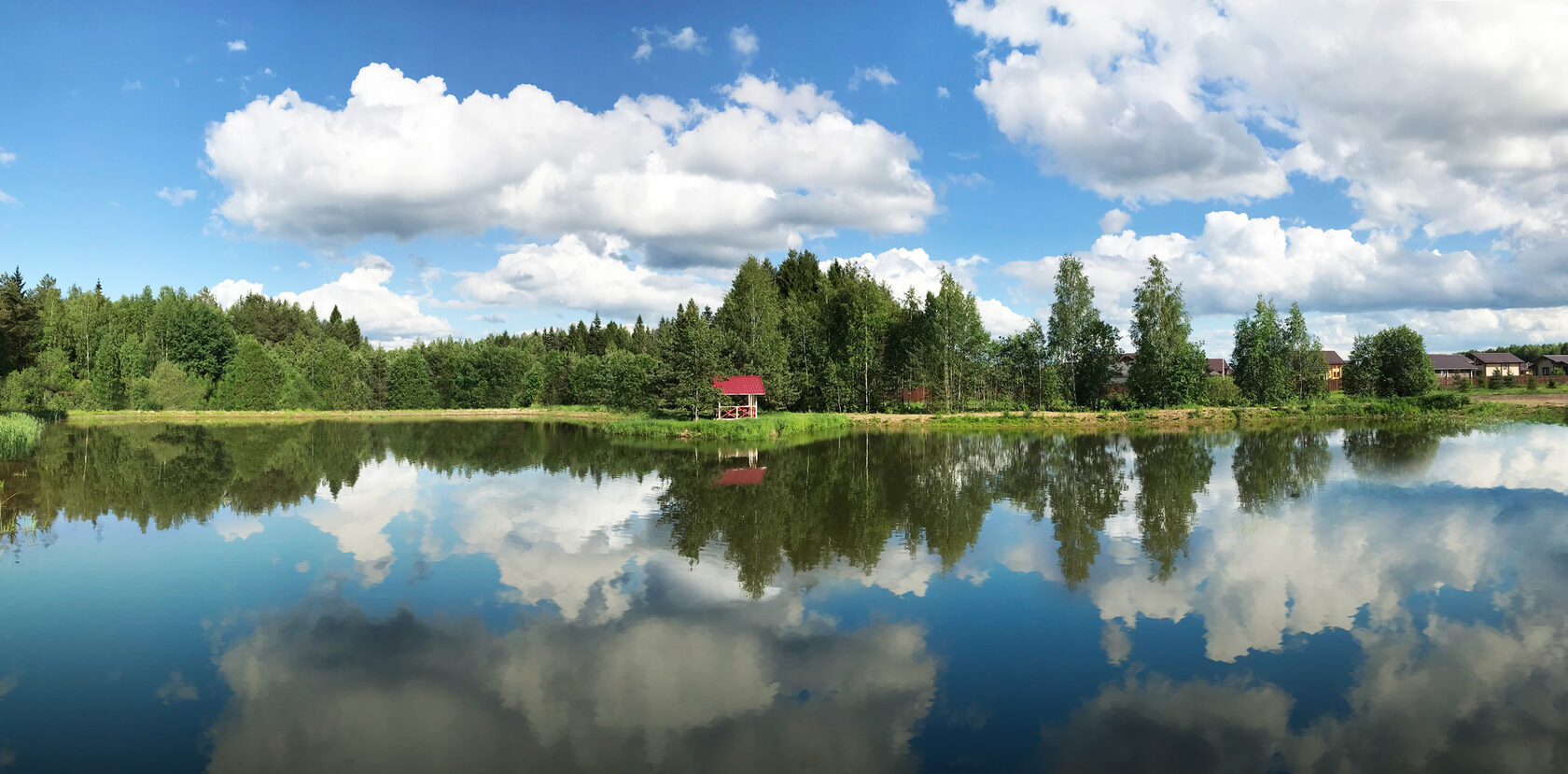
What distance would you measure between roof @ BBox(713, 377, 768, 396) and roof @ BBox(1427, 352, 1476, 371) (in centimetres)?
8389

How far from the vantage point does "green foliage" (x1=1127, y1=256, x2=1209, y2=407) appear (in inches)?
Answer: 2044

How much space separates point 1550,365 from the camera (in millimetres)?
82562

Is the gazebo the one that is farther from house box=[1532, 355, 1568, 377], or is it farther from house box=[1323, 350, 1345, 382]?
house box=[1532, 355, 1568, 377]

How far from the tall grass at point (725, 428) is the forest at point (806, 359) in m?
2.37

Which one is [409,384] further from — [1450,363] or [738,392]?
[1450,363]

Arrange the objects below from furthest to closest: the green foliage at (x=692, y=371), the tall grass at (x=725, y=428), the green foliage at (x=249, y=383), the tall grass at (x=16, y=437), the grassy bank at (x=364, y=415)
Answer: the green foliage at (x=249, y=383)
the grassy bank at (x=364, y=415)
the green foliage at (x=692, y=371)
the tall grass at (x=725, y=428)
the tall grass at (x=16, y=437)

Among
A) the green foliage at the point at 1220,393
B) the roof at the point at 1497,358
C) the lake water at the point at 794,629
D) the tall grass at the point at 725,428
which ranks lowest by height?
the lake water at the point at 794,629

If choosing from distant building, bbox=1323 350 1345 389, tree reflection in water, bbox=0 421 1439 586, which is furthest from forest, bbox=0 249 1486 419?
distant building, bbox=1323 350 1345 389

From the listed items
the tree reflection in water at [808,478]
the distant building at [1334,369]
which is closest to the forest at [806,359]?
the tree reflection in water at [808,478]

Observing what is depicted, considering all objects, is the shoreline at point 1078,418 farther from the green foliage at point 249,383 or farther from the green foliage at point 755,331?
the green foliage at point 249,383

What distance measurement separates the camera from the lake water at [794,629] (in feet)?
22.8

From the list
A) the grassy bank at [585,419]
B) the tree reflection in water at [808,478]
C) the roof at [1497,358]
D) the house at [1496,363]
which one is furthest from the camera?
the roof at [1497,358]

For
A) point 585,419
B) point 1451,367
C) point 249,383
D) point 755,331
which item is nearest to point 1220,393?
point 755,331

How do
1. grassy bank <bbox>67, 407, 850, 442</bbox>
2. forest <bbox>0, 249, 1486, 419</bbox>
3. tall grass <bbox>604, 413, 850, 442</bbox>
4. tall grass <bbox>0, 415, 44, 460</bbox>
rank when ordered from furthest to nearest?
1. forest <bbox>0, 249, 1486, 419</bbox>
2. grassy bank <bbox>67, 407, 850, 442</bbox>
3. tall grass <bbox>604, 413, 850, 442</bbox>
4. tall grass <bbox>0, 415, 44, 460</bbox>
